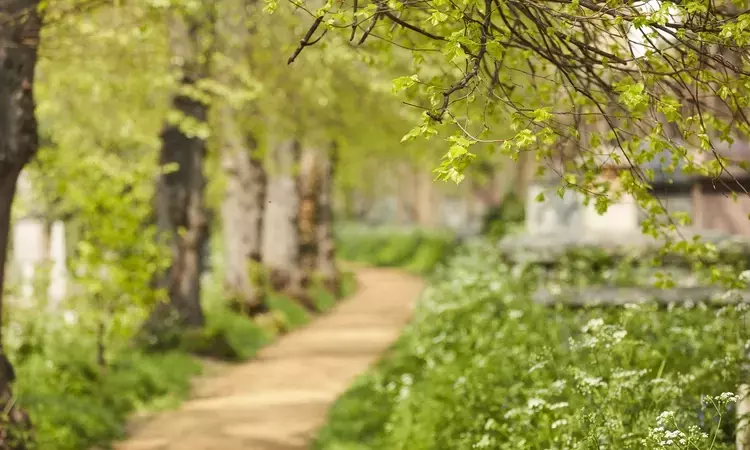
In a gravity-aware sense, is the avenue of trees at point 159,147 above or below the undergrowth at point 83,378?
above

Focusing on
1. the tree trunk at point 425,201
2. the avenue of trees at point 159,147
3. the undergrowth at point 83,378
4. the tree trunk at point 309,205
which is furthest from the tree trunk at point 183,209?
the tree trunk at point 425,201

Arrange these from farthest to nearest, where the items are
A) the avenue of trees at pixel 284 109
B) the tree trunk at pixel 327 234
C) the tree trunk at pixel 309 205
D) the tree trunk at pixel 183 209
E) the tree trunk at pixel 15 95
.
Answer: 1. the tree trunk at pixel 327 234
2. the tree trunk at pixel 309 205
3. the tree trunk at pixel 183 209
4. the tree trunk at pixel 15 95
5. the avenue of trees at pixel 284 109

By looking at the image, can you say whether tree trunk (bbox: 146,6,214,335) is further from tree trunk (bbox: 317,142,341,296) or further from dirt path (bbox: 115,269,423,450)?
tree trunk (bbox: 317,142,341,296)

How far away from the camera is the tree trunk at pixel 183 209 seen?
14547 millimetres

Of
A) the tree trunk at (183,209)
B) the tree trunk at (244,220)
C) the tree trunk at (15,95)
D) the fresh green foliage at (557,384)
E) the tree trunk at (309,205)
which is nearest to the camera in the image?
the fresh green foliage at (557,384)

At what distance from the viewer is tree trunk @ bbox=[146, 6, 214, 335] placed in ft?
47.7

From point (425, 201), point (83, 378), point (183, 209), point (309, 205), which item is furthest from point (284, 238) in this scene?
point (425, 201)

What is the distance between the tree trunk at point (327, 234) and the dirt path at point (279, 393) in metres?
4.45

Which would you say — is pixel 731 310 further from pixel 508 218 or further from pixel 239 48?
pixel 508 218

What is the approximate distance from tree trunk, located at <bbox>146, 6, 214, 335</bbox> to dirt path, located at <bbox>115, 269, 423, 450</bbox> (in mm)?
1295

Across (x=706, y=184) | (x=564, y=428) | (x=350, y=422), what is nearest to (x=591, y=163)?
(x=564, y=428)

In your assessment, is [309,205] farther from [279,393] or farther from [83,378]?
[83,378]

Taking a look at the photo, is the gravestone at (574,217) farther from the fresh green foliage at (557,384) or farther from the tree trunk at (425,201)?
the tree trunk at (425,201)

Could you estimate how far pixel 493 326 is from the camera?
9789 mm
